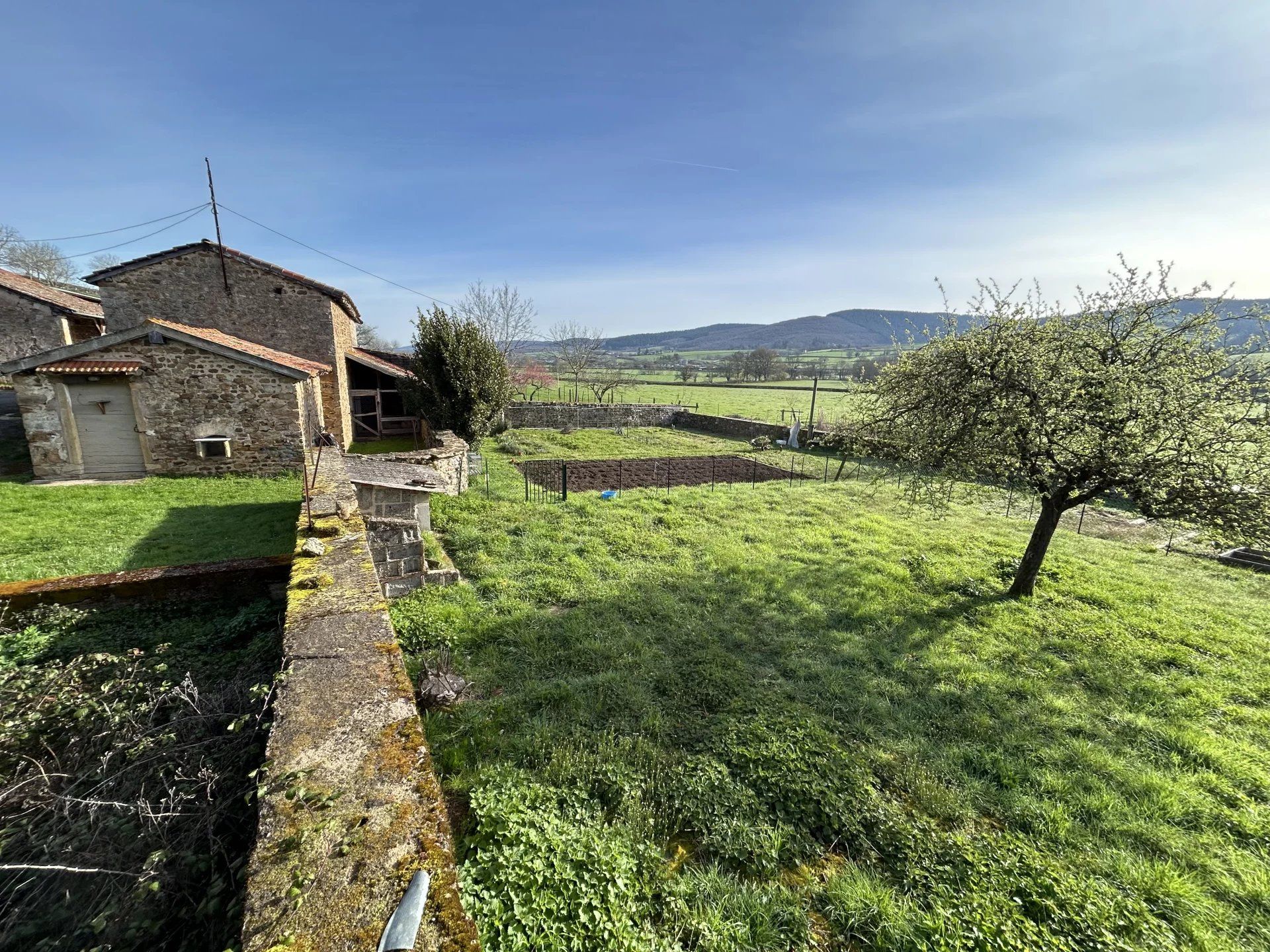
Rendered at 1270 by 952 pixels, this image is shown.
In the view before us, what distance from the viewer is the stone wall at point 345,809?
62.9 inches

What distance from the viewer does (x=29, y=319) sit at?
17.2 meters

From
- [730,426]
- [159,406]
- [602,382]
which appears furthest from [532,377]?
[159,406]

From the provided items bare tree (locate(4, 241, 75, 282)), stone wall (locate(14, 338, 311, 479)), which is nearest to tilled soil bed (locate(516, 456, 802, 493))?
stone wall (locate(14, 338, 311, 479))

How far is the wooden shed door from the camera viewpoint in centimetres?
1216

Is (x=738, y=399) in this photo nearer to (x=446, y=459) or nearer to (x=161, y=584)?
(x=446, y=459)

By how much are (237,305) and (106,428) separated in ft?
17.8

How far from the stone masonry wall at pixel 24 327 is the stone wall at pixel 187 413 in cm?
722

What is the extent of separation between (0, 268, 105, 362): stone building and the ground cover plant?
71.1 ft

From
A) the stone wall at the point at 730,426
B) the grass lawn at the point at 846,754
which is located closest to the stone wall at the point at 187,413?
the grass lawn at the point at 846,754

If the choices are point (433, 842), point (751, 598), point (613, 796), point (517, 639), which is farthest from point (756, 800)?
point (751, 598)

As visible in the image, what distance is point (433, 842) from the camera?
75.2 inches

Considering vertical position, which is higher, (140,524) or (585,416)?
(585,416)

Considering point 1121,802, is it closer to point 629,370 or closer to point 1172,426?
point 1172,426

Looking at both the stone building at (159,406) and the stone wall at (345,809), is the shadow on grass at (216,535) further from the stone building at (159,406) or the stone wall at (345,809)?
the stone wall at (345,809)
